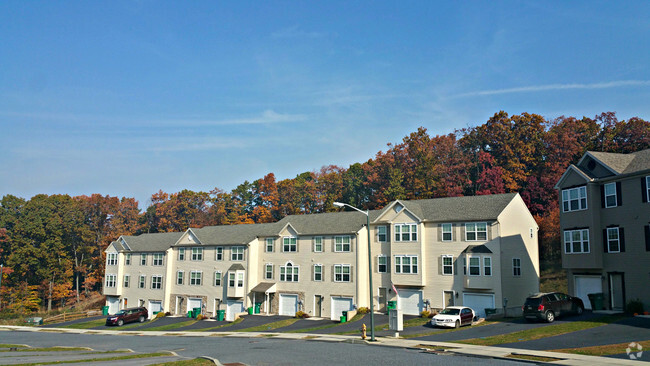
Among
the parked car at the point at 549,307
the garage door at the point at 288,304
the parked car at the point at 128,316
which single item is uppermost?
the parked car at the point at 549,307

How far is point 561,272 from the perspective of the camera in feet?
193

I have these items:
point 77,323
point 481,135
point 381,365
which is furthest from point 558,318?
point 77,323

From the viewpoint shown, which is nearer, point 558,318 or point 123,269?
point 558,318

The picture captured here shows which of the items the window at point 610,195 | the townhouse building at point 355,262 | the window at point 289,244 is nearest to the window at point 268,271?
the townhouse building at point 355,262

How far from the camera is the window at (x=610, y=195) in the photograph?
3747 cm

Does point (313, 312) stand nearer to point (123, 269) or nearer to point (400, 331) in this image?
point (400, 331)

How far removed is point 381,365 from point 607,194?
87.3 feet

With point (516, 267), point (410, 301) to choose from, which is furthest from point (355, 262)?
point (516, 267)

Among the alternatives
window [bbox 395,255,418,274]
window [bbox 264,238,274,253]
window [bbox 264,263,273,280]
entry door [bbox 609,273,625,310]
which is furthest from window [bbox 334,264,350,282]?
entry door [bbox 609,273,625,310]

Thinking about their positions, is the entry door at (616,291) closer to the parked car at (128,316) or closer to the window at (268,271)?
the window at (268,271)

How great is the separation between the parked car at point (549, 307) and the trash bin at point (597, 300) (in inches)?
81.6

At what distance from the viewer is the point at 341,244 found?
52.9 meters

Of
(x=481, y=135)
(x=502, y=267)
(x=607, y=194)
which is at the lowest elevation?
(x=502, y=267)

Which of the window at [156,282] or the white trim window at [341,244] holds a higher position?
the white trim window at [341,244]
